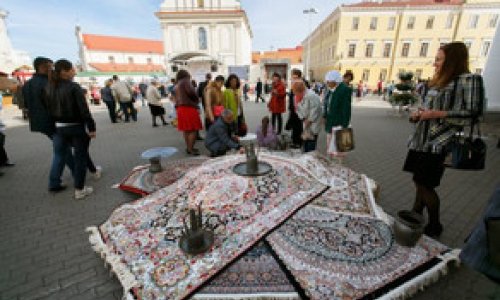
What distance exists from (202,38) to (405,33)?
25.5 m

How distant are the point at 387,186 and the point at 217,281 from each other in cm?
330

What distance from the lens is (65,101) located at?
10.2ft

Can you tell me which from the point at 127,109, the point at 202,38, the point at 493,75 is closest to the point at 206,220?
the point at 127,109

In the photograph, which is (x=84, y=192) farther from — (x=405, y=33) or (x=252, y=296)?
(x=405, y=33)

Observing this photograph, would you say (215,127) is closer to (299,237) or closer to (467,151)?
(299,237)

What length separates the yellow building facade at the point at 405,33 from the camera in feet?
88.8

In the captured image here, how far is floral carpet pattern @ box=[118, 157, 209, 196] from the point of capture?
12.0 ft

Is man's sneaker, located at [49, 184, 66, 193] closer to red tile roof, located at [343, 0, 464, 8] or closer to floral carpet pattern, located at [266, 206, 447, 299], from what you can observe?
floral carpet pattern, located at [266, 206, 447, 299]

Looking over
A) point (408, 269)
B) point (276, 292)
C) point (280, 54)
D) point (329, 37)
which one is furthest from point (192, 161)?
point (280, 54)

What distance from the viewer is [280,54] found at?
64.1m

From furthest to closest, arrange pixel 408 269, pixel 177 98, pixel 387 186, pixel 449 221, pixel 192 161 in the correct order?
pixel 177 98, pixel 192 161, pixel 387 186, pixel 449 221, pixel 408 269

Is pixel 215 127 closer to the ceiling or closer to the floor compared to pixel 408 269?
closer to the ceiling

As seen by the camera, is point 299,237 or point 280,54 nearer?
point 299,237

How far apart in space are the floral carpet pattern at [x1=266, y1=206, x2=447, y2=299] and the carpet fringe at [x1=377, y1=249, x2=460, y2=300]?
3.1 inches
